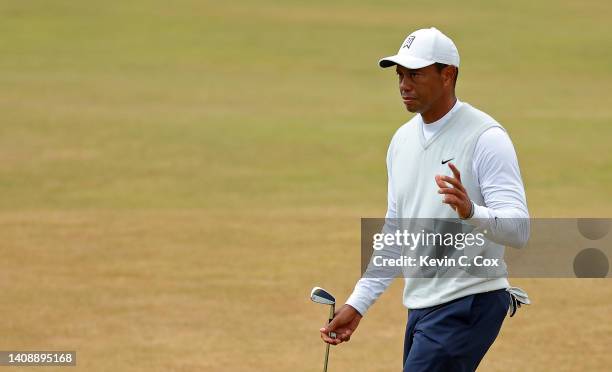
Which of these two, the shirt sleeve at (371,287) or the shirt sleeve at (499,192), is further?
the shirt sleeve at (371,287)

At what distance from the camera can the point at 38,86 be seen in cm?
2912

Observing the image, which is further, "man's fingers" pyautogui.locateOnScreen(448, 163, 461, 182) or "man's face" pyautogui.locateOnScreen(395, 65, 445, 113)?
"man's face" pyautogui.locateOnScreen(395, 65, 445, 113)

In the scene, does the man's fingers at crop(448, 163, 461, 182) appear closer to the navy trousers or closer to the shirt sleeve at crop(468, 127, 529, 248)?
the shirt sleeve at crop(468, 127, 529, 248)

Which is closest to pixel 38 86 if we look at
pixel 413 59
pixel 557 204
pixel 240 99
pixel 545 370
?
pixel 240 99

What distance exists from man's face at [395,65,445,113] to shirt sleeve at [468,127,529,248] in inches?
13.3

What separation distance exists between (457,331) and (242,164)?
1626 centimetres

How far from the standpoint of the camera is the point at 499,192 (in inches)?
207

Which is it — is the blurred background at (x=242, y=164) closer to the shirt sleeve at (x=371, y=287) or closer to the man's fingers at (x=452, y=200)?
the shirt sleeve at (x=371, y=287)

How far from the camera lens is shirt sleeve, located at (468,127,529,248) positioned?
5152 millimetres

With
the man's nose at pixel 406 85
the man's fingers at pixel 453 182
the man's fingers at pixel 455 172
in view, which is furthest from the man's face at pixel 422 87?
the man's fingers at pixel 453 182

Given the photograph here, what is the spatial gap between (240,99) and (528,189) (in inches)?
390

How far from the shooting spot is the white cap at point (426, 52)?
18.5 feet

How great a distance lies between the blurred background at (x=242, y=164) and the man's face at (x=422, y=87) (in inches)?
173

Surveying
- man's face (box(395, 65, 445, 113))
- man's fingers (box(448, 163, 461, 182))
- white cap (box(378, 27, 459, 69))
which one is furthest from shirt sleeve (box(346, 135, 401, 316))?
man's fingers (box(448, 163, 461, 182))
